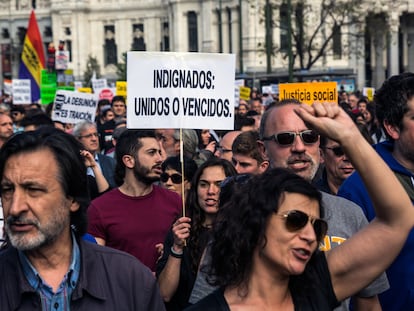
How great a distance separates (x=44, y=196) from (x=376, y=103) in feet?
6.65

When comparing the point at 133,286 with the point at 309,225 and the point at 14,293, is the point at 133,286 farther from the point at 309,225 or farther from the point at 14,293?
the point at 309,225

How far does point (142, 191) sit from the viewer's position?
252 inches

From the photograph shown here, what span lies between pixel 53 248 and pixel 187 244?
1.90 meters

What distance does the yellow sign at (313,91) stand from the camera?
28.2 ft

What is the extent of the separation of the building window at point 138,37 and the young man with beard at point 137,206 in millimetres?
74609

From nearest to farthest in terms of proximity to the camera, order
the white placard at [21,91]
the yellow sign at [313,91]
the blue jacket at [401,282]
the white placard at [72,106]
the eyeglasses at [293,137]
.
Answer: the blue jacket at [401,282] → the eyeglasses at [293,137] → the yellow sign at [313,91] → the white placard at [72,106] → the white placard at [21,91]

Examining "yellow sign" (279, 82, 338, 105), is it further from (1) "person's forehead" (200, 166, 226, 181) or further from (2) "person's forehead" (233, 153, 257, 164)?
(1) "person's forehead" (200, 166, 226, 181)

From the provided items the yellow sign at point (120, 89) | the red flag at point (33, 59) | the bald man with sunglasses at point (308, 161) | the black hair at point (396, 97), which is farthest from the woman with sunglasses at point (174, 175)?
the red flag at point (33, 59)

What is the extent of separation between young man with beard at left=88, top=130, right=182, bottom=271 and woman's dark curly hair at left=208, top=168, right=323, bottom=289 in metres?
2.50

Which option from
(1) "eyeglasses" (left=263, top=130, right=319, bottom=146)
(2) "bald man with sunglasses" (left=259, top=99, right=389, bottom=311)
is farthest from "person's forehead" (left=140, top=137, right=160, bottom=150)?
(1) "eyeglasses" (left=263, top=130, right=319, bottom=146)

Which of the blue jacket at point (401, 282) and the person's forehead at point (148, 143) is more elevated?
the person's forehead at point (148, 143)

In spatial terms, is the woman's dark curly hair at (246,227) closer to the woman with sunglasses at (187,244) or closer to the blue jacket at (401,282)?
the blue jacket at (401,282)

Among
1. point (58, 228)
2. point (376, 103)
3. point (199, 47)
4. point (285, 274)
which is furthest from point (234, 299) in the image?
point (199, 47)

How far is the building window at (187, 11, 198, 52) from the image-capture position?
2837 inches
